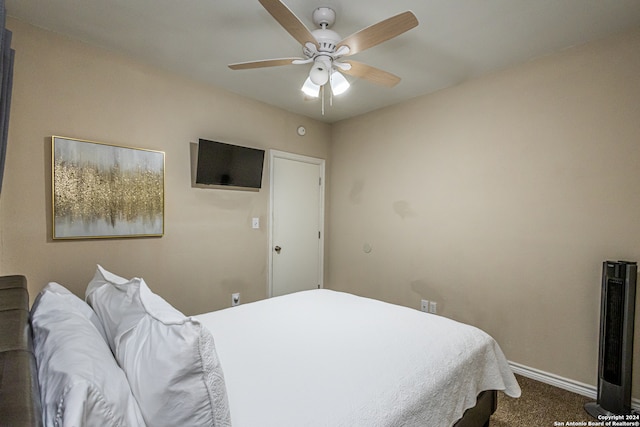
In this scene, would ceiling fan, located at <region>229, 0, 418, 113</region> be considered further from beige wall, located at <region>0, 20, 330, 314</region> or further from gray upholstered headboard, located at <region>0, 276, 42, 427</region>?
gray upholstered headboard, located at <region>0, 276, 42, 427</region>

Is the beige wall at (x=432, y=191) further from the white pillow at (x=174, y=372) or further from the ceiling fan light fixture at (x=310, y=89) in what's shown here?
the white pillow at (x=174, y=372)

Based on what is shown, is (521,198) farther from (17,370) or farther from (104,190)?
(104,190)

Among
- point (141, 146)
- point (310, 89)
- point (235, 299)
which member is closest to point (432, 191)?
point (310, 89)

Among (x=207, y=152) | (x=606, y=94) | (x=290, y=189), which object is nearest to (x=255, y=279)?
(x=290, y=189)

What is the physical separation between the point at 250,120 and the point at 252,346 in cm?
248

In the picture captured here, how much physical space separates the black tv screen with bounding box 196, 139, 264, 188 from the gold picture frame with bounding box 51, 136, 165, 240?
372 millimetres

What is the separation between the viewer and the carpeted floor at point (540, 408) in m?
1.96

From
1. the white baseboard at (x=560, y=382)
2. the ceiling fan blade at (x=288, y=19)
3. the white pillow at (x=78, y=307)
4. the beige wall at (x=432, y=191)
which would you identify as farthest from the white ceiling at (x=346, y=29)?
the white baseboard at (x=560, y=382)

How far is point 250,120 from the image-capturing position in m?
3.32

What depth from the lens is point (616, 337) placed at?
1.97 meters

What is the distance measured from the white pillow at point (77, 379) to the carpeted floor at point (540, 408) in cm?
216

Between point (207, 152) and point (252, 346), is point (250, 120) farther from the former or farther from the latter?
point (252, 346)

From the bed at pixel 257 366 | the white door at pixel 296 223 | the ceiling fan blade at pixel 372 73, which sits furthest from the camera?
the white door at pixel 296 223

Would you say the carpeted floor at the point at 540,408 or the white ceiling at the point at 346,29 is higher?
the white ceiling at the point at 346,29
